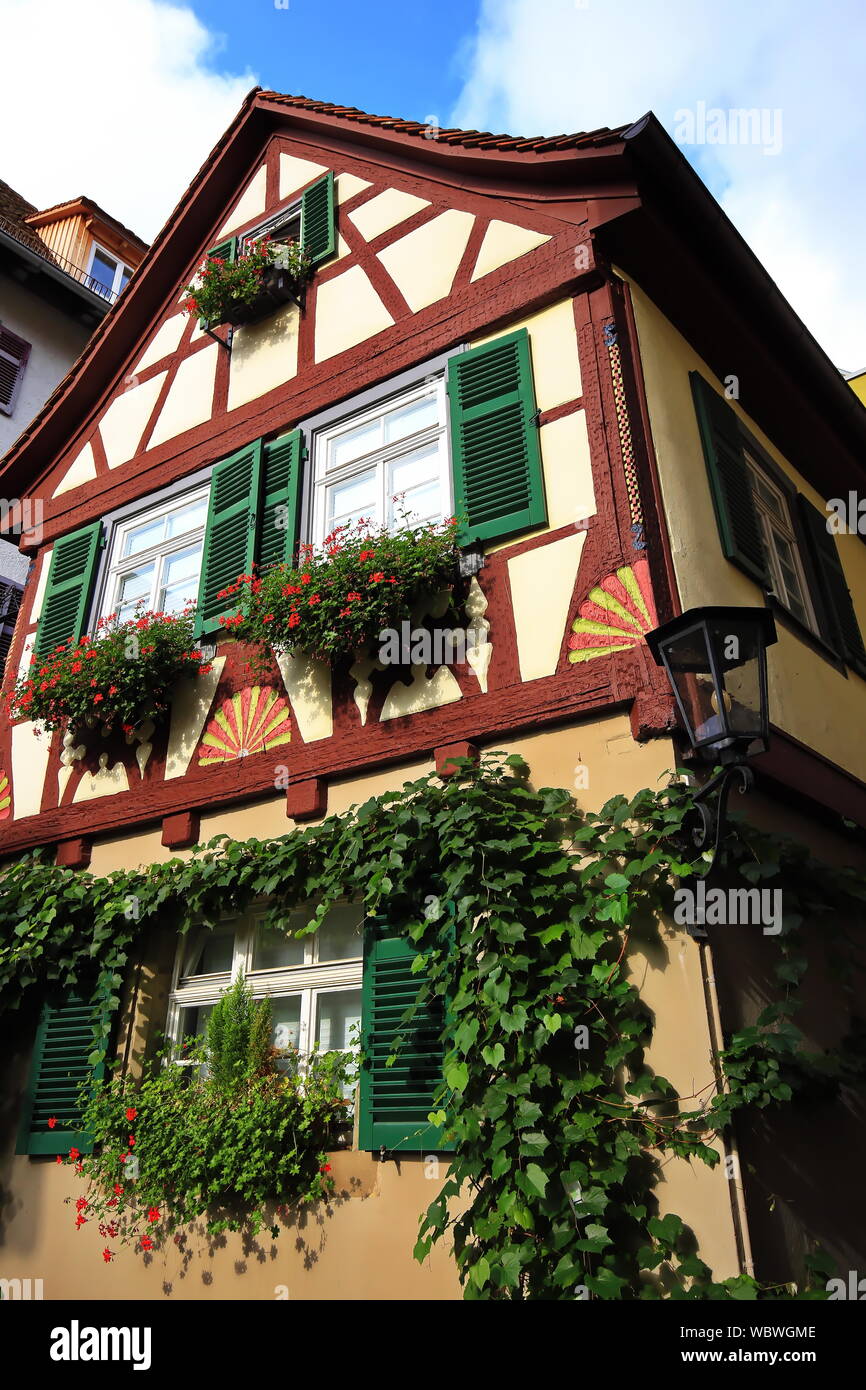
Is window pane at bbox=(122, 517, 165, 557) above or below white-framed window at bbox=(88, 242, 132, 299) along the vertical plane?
below

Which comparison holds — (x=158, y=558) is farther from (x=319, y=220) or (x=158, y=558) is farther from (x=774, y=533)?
(x=774, y=533)

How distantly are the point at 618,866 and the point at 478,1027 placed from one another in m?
0.84

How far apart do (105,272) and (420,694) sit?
15798 mm

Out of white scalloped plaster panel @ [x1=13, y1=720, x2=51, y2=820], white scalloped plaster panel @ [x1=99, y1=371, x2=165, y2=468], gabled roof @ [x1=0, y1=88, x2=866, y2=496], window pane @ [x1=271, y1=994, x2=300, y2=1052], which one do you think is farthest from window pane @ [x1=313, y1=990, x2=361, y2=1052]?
white scalloped plaster panel @ [x1=99, y1=371, x2=165, y2=468]

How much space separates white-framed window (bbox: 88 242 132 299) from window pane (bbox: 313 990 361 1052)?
608 inches

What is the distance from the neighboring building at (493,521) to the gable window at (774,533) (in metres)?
0.03

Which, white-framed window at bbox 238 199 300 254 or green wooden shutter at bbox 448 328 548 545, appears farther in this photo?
white-framed window at bbox 238 199 300 254

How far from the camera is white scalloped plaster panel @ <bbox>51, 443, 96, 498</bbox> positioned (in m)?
8.06

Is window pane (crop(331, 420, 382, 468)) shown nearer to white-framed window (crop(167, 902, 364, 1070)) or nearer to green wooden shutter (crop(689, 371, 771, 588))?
green wooden shutter (crop(689, 371, 771, 588))

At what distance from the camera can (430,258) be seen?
624 cm

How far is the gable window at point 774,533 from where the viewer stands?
559cm

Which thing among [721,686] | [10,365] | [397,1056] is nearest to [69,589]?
[397,1056]

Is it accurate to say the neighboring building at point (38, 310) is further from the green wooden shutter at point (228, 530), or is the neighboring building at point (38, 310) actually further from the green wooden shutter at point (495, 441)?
the green wooden shutter at point (495, 441)

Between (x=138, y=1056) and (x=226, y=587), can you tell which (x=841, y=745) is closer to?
(x=226, y=587)
